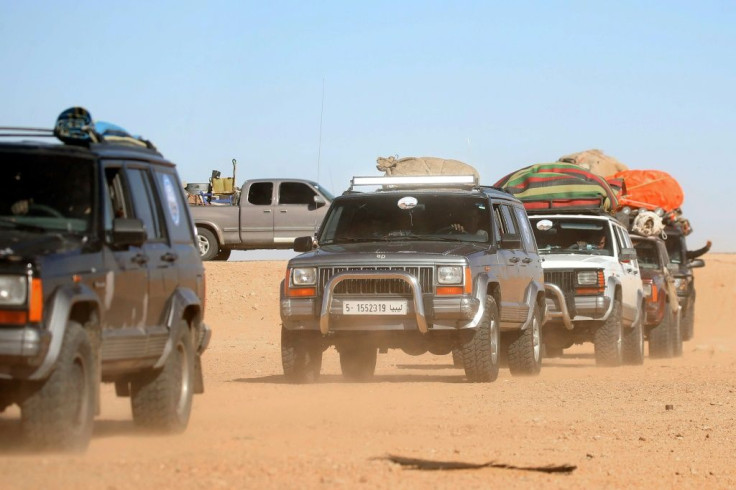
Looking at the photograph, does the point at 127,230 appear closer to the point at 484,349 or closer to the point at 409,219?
the point at 484,349

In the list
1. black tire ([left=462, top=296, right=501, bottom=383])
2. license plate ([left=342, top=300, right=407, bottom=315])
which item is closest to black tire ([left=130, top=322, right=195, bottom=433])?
license plate ([left=342, top=300, right=407, bottom=315])

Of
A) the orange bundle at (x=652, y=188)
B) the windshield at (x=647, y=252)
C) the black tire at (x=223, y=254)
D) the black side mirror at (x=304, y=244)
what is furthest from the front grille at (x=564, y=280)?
the black tire at (x=223, y=254)

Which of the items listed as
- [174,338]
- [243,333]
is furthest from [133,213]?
[243,333]

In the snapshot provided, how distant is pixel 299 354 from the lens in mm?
14602

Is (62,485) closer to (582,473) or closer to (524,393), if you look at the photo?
(582,473)

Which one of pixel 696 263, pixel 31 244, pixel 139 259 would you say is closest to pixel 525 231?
pixel 139 259

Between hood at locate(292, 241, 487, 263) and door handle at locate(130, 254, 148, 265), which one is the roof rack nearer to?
hood at locate(292, 241, 487, 263)

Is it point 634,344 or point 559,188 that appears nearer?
point 634,344

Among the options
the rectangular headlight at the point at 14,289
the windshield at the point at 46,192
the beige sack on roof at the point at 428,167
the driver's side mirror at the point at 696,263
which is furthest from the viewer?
the driver's side mirror at the point at 696,263

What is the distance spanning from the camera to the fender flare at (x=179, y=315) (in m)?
8.93

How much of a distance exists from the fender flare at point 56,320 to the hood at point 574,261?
11.5 m

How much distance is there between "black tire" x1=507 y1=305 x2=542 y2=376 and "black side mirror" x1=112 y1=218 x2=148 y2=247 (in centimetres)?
854

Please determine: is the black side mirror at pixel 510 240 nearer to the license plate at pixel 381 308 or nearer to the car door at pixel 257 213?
the license plate at pixel 381 308

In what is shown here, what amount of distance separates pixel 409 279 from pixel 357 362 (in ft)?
8.47
